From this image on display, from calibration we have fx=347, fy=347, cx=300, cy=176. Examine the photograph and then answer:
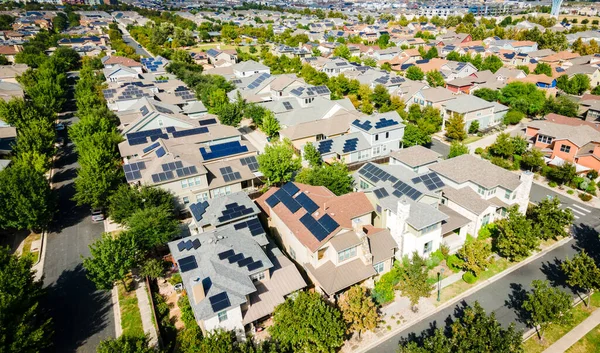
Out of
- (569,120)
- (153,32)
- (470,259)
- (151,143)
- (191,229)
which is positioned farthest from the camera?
(153,32)

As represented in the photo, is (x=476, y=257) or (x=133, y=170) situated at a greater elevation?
(x=133, y=170)

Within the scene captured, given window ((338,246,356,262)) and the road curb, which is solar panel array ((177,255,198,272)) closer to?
window ((338,246,356,262))

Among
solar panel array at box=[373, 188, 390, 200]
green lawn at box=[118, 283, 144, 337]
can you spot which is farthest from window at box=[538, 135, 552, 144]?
green lawn at box=[118, 283, 144, 337]

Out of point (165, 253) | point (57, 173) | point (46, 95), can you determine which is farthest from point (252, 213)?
point (46, 95)

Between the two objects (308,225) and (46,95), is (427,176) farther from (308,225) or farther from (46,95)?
(46,95)

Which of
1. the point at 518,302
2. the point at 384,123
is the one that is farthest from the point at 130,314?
the point at 384,123

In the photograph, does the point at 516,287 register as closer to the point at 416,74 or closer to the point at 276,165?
the point at 276,165

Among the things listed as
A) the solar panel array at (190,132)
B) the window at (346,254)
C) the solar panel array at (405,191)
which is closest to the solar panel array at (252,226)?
the window at (346,254)
